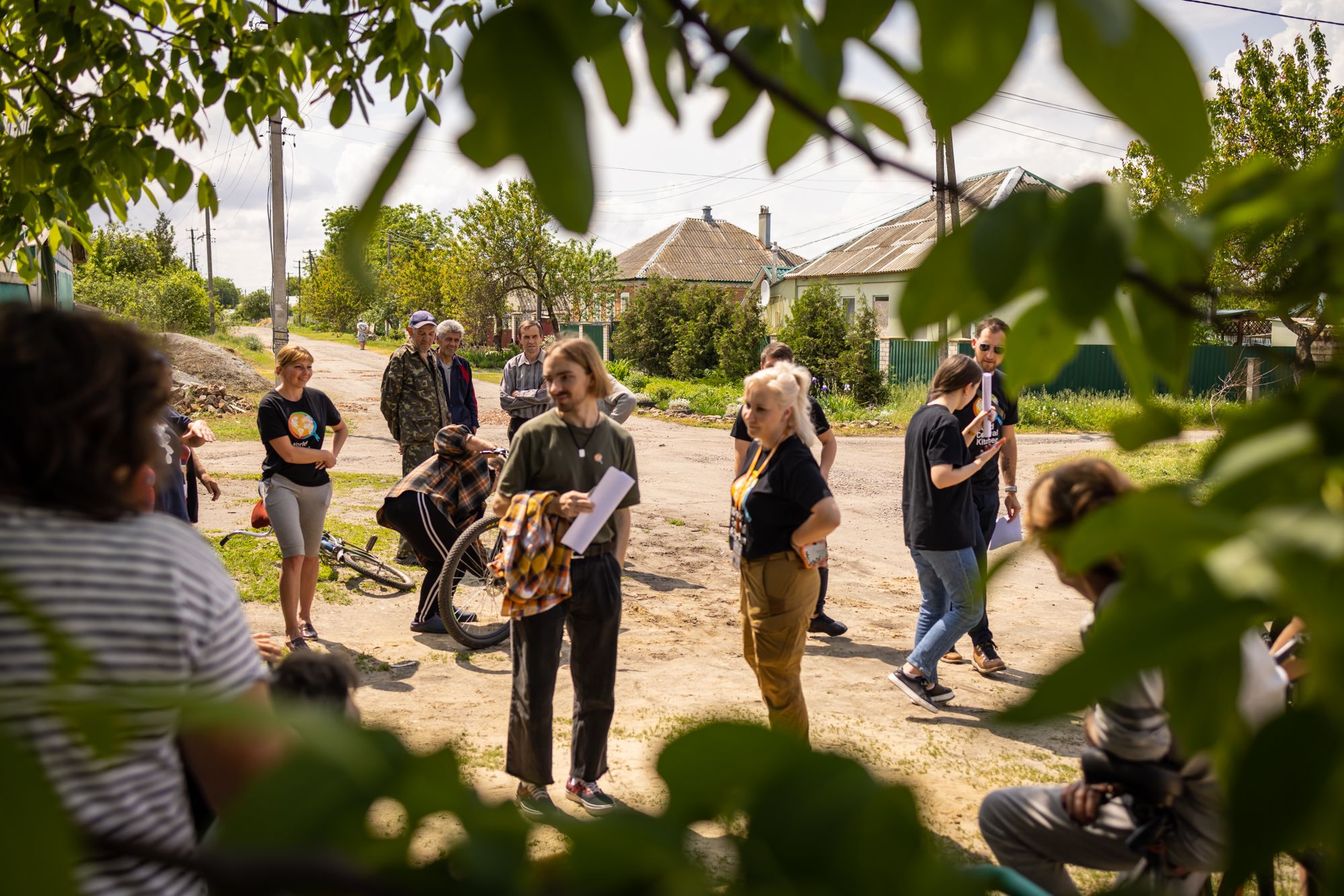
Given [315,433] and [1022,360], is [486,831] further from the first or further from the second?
[315,433]

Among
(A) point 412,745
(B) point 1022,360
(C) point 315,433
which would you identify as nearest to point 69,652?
(A) point 412,745

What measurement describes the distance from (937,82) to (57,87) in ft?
15.0

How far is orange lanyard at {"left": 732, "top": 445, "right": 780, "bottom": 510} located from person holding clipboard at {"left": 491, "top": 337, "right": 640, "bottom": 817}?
19.6 inches

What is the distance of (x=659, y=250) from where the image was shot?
55.7 m

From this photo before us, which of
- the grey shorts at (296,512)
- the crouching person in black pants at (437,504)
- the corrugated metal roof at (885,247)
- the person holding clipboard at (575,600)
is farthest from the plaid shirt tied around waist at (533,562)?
the corrugated metal roof at (885,247)

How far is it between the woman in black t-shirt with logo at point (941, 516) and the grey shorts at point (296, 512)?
11.9 feet

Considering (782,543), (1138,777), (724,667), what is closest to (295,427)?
(724,667)

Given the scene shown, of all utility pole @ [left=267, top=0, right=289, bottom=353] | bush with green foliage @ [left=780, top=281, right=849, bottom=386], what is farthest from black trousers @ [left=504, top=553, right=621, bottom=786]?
bush with green foliage @ [left=780, top=281, right=849, bottom=386]

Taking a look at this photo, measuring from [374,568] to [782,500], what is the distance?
460 centimetres

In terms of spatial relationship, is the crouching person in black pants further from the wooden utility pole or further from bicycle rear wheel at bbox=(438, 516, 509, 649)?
the wooden utility pole

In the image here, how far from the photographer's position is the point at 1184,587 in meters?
0.50

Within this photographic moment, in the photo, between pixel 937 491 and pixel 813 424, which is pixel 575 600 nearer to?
pixel 937 491

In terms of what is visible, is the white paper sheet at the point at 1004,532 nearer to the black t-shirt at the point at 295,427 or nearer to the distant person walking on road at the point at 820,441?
the distant person walking on road at the point at 820,441

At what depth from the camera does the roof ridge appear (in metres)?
54.2
